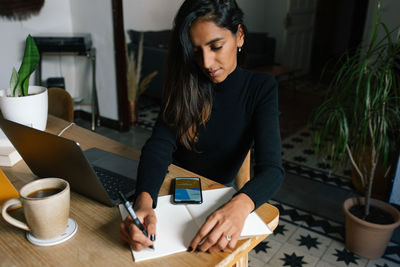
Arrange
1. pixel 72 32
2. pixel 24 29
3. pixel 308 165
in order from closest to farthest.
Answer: pixel 308 165 → pixel 24 29 → pixel 72 32

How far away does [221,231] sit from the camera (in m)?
0.68

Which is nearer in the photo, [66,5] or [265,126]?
→ [265,126]

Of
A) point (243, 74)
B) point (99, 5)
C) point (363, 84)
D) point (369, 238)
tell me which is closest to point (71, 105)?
point (243, 74)

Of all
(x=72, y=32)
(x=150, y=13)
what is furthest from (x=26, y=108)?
(x=150, y=13)

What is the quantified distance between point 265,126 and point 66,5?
3.13 metres

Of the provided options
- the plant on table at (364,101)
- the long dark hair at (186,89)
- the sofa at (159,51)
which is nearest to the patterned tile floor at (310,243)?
the plant on table at (364,101)

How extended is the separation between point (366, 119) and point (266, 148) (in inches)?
34.5

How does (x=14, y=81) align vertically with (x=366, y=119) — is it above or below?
above

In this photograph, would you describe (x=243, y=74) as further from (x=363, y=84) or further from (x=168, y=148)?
(x=363, y=84)

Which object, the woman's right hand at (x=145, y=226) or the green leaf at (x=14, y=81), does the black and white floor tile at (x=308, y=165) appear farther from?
the green leaf at (x=14, y=81)

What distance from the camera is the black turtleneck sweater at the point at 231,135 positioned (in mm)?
1008

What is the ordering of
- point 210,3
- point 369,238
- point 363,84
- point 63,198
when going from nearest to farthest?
point 63,198 < point 210,3 < point 363,84 < point 369,238

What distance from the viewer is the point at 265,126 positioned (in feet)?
3.45

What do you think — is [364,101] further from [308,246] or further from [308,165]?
[308,165]
